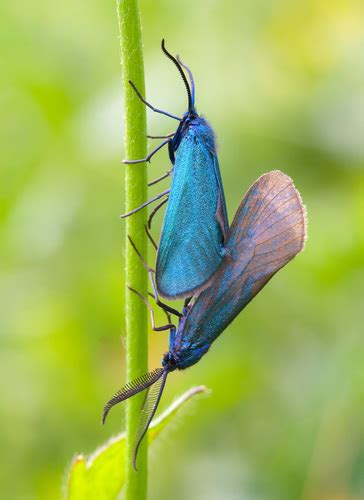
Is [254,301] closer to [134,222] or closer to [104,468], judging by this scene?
[104,468]

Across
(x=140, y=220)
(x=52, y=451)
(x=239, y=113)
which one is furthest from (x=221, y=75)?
(x=140, y=220)

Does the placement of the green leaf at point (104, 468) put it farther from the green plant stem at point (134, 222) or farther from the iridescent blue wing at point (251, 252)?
the iridescent blue wing at point (251, 252)

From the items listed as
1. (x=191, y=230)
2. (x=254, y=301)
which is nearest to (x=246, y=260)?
(x=191, y=230)

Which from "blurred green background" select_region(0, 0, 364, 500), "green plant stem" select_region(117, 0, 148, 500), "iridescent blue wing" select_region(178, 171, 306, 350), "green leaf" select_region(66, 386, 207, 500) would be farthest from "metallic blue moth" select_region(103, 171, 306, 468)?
"blurred green background" select_region(0, 0, 364, 500)

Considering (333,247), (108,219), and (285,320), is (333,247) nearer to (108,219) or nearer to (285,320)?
(285,320)

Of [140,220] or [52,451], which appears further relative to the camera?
[52,451]

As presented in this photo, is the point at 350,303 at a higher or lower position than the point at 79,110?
lower

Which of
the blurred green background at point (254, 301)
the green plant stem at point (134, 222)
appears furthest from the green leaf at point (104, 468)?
the blurred green background at point (254, 301)
